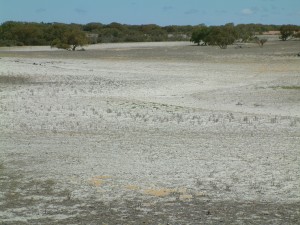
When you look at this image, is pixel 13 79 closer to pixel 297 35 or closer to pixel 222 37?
pixel 222 37

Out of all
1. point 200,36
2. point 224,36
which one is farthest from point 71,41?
point 200,36

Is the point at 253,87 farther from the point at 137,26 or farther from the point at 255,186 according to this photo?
the point at 137,26

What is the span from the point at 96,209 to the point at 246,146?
5690mm

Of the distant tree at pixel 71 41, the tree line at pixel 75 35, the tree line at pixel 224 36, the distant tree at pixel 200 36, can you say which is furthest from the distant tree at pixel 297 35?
the distant tree at pixel 71 41

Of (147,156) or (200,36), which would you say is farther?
(200,36)

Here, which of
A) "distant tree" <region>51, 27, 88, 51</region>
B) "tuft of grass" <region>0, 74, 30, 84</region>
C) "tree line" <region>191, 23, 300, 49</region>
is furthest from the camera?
"tree line" <region>191, 23, 300, 49</region>

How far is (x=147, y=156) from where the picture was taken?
11.8 meters

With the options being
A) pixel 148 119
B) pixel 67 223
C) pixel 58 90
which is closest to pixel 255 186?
pixel 67 223

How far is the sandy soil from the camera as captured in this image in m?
8.04

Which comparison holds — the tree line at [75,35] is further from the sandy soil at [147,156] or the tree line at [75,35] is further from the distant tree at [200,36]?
the sandy soil at [147,156]

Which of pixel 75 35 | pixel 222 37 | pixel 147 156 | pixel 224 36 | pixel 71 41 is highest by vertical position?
pixel 75 35

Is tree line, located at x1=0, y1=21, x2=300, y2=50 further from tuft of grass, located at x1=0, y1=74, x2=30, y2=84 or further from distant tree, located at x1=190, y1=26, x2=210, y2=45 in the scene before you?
tuft of grass, located at x1=0, y1=74, x2=30, y2=84

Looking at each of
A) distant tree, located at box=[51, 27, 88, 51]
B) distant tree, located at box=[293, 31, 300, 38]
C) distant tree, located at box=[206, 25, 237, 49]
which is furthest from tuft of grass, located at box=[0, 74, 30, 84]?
distant tree, located at box=[293, 31, 300, 38]

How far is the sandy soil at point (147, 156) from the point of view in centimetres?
804
